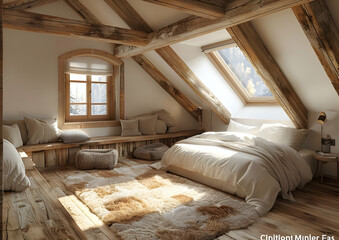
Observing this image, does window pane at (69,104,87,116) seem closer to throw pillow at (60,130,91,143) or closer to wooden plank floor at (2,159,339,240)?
throw pillow at (60,130,91,143)

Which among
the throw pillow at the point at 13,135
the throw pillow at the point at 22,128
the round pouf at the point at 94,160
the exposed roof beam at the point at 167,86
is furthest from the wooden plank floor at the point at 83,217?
the exposed roof beam at the point at 167,86

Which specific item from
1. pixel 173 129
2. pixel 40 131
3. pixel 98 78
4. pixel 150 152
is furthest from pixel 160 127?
pixel 40 131

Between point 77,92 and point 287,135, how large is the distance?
3823 mm

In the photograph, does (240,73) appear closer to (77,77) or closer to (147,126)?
(147,126)

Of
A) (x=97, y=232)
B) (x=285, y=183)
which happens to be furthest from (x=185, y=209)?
(x=285, y=183)

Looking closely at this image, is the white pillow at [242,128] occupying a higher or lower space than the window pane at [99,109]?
lower

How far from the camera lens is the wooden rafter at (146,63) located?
429cm

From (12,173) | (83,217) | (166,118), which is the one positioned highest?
(166,118)

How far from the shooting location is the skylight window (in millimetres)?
4863

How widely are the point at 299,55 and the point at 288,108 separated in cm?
97

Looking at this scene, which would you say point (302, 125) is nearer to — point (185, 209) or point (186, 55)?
point (186, 55)

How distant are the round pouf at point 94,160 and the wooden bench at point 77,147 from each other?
0.97ft

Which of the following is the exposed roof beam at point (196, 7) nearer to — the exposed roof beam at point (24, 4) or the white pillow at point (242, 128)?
the white pillow at point (242, 128)

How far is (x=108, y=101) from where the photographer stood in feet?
18.6
